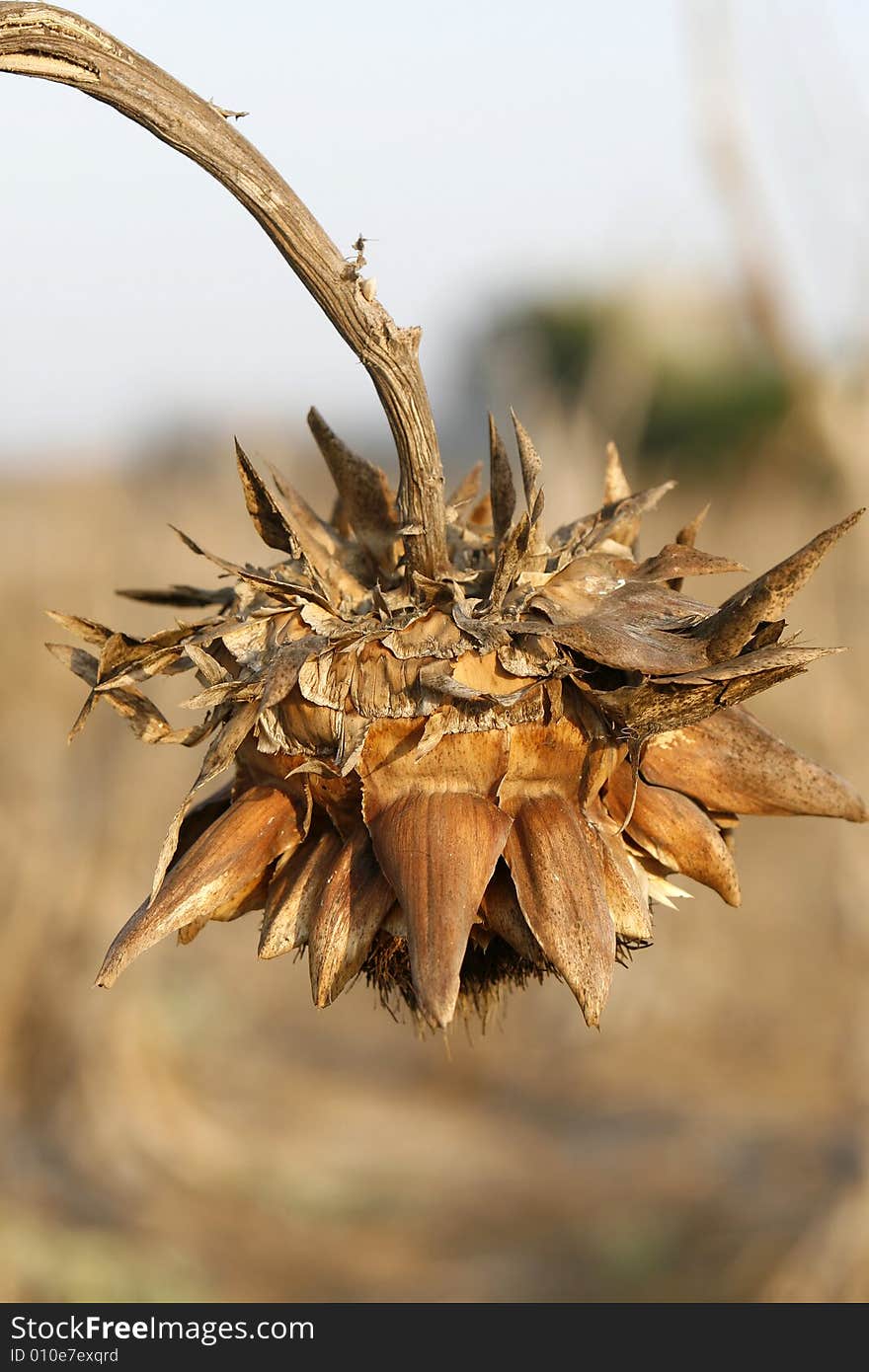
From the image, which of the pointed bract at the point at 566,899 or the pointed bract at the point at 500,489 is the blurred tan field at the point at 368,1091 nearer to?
the pointed bract at the point at 500,489

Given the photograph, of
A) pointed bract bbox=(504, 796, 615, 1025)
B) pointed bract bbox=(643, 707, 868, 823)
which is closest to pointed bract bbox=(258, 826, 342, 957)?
pointed bract bbox=(504, 796, 615, 1025)

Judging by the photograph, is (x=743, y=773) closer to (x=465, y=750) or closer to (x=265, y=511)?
(x=465, y=750)

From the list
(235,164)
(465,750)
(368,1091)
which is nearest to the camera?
(235,164)

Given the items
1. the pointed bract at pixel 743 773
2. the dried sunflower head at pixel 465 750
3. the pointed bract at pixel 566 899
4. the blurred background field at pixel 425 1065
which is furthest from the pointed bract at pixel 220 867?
the blurred background field at pixel 425 1065

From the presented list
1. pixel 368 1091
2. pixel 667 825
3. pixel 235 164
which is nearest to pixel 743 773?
pixel 667 825

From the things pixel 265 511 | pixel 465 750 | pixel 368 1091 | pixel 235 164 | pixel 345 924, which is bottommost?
pixel 368 1091

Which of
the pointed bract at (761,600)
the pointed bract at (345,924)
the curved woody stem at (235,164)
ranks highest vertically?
the curved woody stem at (235,164)
